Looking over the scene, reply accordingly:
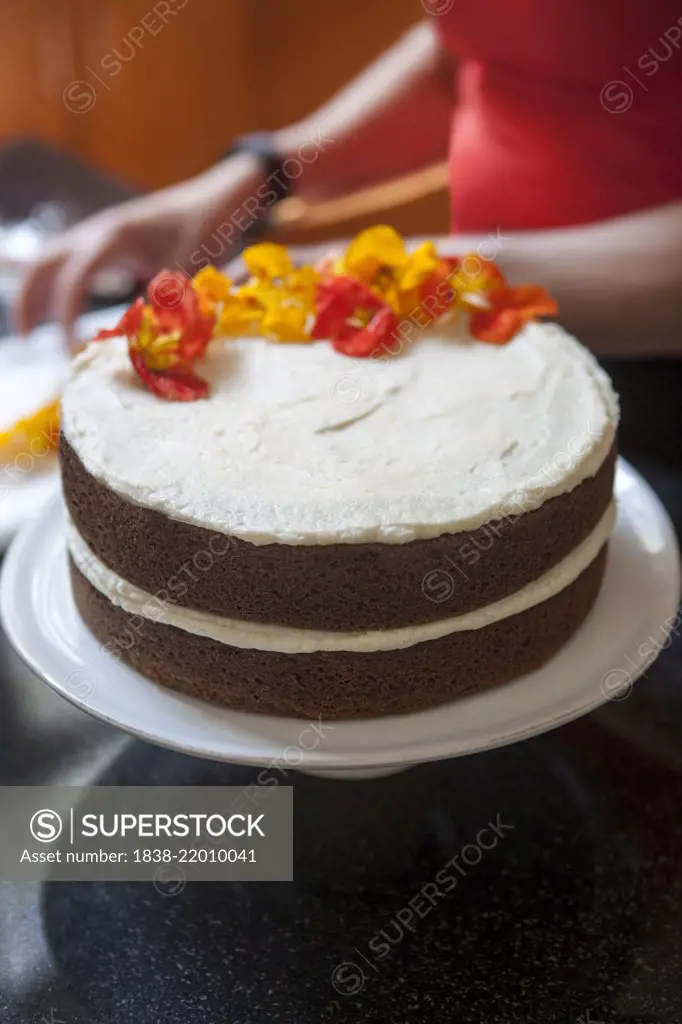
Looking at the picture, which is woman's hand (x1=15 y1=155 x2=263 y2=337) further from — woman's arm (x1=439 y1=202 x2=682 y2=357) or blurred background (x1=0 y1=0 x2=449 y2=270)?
blurred background (x1=0 y1=0 x2=449 y2=270)

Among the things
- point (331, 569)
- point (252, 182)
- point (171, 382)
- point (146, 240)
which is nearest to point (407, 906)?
point (331, 569)

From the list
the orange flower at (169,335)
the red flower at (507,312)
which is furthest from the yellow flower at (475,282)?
the orange flower at (169,335)

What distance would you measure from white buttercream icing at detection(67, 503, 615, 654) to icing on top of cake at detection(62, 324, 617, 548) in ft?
0.29

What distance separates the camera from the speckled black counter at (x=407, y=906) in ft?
2.77

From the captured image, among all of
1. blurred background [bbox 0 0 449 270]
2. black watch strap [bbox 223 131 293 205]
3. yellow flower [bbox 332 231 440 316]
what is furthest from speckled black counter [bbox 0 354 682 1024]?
blurred background [bbox 0 0 449 270]

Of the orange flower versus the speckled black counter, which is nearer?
the speckled black counter

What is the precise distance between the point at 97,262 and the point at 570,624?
983 millimetres

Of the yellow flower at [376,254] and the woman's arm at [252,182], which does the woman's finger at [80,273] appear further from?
the yellow flower at [376,254]

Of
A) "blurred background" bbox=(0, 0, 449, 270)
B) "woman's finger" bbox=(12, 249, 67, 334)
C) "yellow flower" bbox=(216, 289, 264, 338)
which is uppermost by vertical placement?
"yellow flower" bbox=(216, 289, 264, 338)

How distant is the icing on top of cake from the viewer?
0.91 metres

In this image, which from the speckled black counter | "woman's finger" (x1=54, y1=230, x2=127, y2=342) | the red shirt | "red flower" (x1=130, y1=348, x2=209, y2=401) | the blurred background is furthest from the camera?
the blurred background

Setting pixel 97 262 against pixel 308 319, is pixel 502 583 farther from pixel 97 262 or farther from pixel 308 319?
pixel 97 262

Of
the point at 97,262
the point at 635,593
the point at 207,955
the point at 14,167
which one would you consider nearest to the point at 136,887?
the point at 207,955

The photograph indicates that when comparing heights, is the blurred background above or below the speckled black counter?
below
